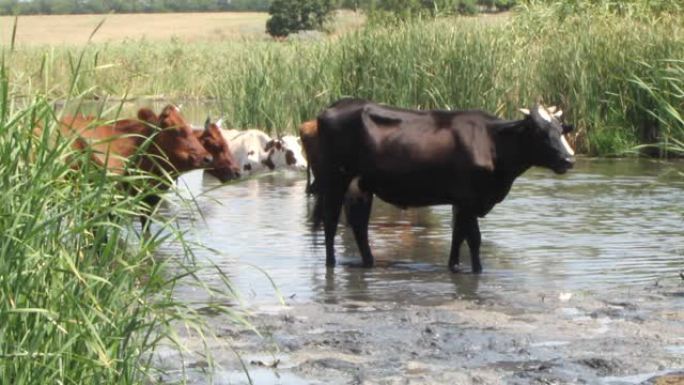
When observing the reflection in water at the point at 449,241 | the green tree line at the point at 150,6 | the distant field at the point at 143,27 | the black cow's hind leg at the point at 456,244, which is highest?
the black cow's hind leg at the point at 456,244

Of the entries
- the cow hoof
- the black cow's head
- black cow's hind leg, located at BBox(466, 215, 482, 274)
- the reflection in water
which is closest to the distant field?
the reflection in water

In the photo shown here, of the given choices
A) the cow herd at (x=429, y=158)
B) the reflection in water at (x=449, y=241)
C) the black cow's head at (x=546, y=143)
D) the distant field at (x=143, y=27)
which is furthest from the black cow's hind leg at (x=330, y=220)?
the distant field at (x=143, y=27)

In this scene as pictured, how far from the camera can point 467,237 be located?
12.4m

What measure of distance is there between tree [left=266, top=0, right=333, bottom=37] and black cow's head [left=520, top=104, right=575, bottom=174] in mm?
53593

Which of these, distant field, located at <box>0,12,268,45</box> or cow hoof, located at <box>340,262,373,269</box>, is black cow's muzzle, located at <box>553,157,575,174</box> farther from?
distant field, located at <box>0,12,268,45</box>

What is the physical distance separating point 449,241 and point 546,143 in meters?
2.30

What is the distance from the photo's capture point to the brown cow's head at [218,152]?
15.6 metres

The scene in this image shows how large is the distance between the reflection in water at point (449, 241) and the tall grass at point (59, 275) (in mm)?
1976

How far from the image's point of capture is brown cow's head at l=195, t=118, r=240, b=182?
15.6m

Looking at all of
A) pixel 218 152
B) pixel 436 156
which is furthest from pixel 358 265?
pixel 218 152

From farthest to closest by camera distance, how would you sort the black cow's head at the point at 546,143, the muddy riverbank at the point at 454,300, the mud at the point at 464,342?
the black cow's head at the point at 546,143, the muddy riverbank at the point at 454,300, the mud at the point at 464,342

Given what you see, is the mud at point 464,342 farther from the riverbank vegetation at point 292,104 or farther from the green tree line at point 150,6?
the green tree line at point 150,6

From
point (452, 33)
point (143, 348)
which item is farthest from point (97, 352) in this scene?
point (452, 33)

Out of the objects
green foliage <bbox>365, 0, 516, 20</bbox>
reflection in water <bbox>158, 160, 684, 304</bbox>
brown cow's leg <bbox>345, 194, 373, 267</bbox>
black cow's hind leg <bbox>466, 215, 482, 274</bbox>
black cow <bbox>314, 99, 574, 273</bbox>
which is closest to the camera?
reflection in water <bbox>158, 160, 684, 304</bbox>
